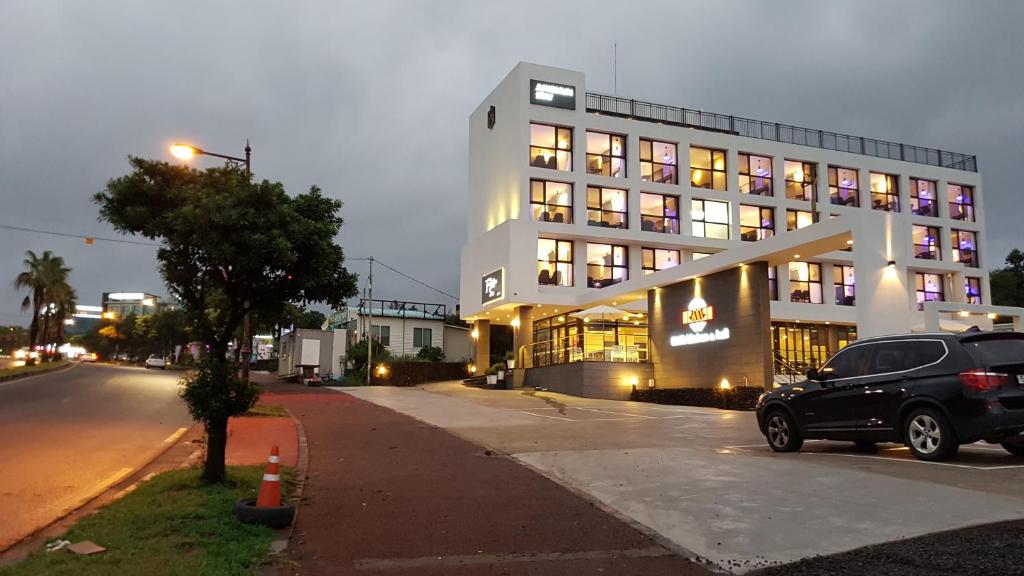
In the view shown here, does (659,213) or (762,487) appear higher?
(659,213)

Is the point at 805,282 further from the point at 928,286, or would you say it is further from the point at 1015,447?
the point at 1015,447

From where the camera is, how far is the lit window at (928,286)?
42125 mm

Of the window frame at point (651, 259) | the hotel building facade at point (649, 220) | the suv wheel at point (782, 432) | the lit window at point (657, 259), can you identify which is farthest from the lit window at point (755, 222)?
the suv wheel at point (782, 432)

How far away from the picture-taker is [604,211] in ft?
122

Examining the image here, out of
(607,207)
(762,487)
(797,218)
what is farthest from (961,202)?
(762,487)

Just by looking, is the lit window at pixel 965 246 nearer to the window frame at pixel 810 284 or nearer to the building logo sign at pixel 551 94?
the window frame at pixel 810 284

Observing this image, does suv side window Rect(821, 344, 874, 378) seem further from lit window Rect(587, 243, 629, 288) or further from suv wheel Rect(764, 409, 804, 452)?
lit window Rect(587, 243, 629, 288)

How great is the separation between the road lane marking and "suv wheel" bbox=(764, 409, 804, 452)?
35.5 feet

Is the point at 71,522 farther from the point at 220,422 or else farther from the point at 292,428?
the point at 292,428

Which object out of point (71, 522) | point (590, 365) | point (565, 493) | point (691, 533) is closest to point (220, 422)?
point (71, 522)

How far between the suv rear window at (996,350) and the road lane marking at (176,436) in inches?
522

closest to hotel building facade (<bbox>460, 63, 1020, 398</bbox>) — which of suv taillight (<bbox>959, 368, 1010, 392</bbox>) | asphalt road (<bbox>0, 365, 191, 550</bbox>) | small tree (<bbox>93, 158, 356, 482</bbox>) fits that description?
asphalt road (<bbox>0, 365, 191, 550</bbox>)

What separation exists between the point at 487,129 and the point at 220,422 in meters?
34.1

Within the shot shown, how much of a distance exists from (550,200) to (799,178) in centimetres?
1616
